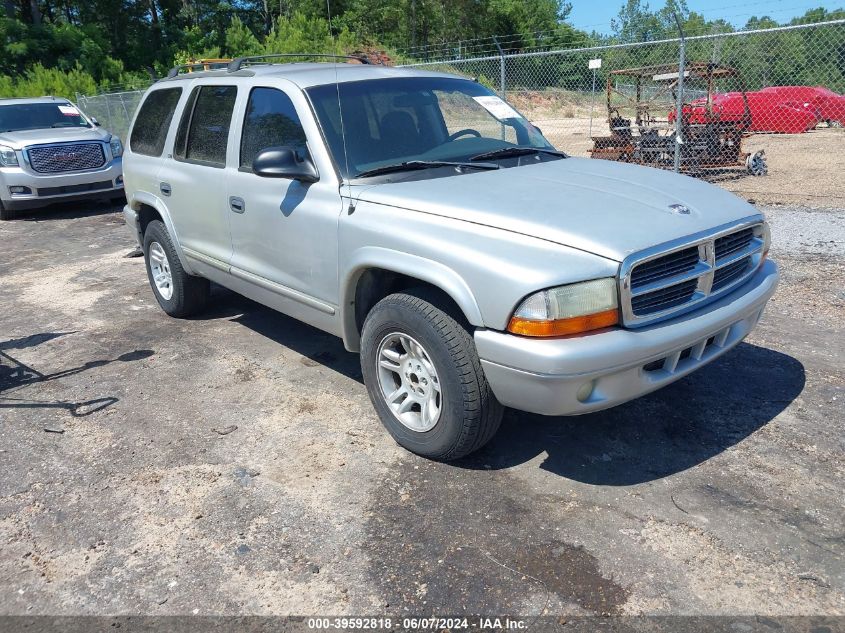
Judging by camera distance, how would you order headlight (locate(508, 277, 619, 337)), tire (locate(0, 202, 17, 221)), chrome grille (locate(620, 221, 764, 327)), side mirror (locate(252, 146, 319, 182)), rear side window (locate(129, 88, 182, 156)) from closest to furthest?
1. headlight (locate(508, 277, 619, 337))
2. chrome grille (locate(620, 221, 764, 327))
3. side mirror (locate(252, 146, 319, 182))
4. rear side window (locate(129, 88, 182, 156))
5. tire (locate(0, 202, 17, 221))

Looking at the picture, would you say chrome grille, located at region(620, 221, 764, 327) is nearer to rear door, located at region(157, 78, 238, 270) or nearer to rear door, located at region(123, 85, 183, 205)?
rear door, located at region(157, 78, 238, 270)

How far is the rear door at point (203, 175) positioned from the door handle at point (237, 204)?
0.08m

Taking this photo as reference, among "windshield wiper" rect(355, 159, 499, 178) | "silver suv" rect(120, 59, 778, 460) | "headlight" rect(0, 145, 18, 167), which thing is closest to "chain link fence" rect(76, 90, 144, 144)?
"headlight" rect(0, 145, 18, 167)

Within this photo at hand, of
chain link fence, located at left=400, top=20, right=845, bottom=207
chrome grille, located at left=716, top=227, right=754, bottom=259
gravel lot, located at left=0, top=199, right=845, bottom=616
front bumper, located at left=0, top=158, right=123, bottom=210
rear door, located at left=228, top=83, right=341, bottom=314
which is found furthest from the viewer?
chain link fence, located at left=400, top=20, right=845, bottom=207

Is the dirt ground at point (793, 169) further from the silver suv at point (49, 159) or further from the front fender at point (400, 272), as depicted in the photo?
the silver suv at point (49, 159)

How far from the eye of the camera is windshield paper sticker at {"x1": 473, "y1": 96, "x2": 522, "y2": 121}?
461 centimetres

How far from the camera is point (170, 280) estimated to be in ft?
18.9

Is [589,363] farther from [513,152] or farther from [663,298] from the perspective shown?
[513,152]

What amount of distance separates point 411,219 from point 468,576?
1.60 metres

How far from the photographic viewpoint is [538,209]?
313 centimetres

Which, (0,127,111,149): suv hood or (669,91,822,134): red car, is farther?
(669,91,822,134): red car

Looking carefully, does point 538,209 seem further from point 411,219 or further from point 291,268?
point 291,268

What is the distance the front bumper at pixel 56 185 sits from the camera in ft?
35.1

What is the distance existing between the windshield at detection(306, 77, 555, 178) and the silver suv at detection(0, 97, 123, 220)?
802cm
